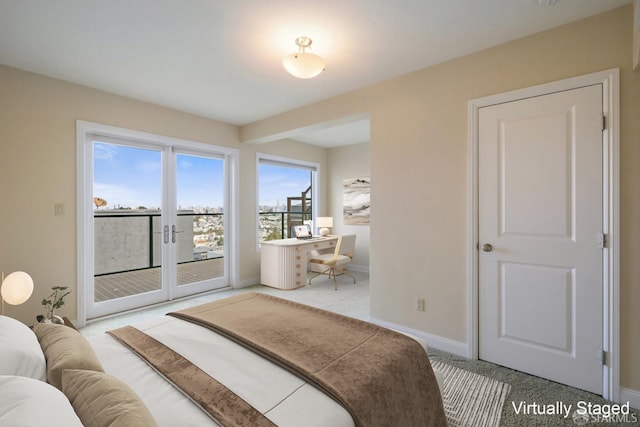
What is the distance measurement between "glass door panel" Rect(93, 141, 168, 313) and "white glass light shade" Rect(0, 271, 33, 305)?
144cm

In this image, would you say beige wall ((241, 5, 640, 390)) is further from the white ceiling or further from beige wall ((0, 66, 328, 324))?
beige wall ((0, 66, 328, 324))

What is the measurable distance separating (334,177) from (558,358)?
4.77 metres

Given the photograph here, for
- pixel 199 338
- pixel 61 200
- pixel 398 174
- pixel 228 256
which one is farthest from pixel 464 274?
pixel 61 200

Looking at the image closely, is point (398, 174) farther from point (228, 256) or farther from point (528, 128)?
point (228, 256)

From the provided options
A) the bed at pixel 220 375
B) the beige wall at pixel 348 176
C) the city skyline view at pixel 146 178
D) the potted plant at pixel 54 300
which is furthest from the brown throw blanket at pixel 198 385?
the beige wall at pixel 348 176

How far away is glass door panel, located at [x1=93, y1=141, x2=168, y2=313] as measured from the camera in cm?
338

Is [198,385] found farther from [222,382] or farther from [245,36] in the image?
[245,36]

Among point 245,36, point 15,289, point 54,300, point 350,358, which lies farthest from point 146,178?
point 350,358

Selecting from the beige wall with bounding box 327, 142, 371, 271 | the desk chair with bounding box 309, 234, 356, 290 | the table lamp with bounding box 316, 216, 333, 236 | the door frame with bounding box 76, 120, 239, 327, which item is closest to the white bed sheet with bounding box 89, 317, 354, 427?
the door frame with bounding box 76, 120, 239, 327

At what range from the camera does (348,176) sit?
606 centimetres

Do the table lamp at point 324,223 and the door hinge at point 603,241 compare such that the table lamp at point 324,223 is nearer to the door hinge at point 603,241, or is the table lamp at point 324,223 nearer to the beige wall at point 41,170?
the beige wall at point 41,170

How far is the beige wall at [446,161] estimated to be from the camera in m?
1.88

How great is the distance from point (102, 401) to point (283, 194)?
489cm

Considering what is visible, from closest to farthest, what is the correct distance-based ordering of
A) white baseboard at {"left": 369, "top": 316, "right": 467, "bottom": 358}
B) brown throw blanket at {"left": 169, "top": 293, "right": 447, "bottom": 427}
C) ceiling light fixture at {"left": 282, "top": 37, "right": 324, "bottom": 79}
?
brown throw blanket at {"left": 169, "top": 293, "right": 447, "bottom": 427} → ceiling light fixture at {"left": 282, "top": 37, "right": 324, "bottom": 79} → white baseboard at {"left": 369, "top": 316, "right": 467, "bottom": 358}
